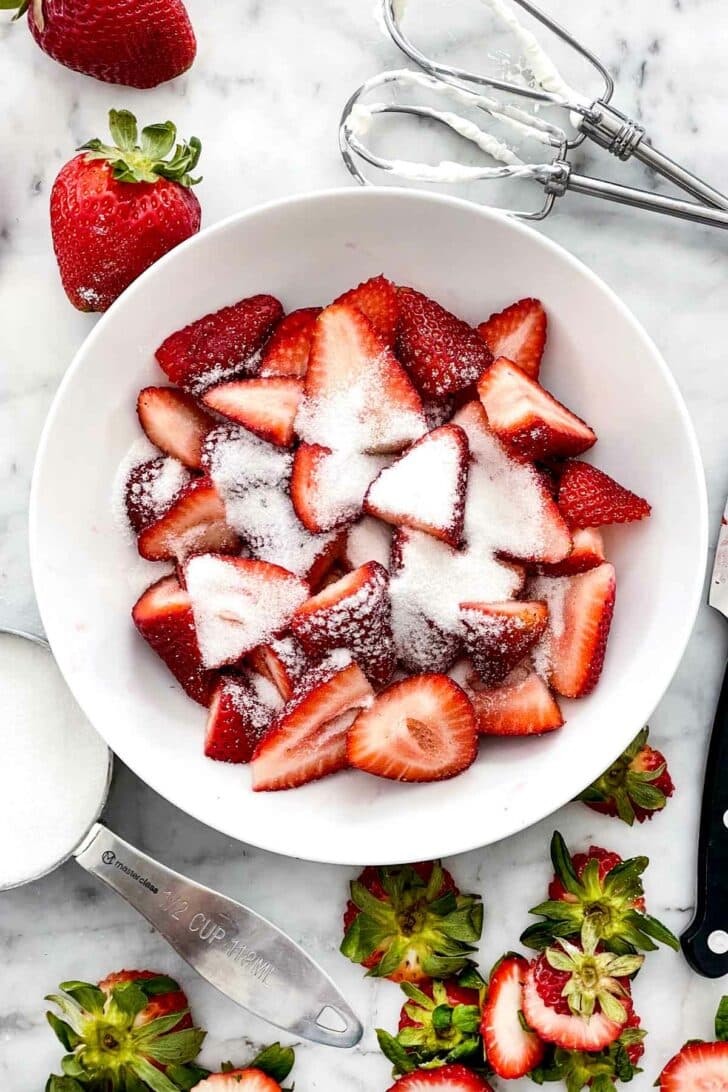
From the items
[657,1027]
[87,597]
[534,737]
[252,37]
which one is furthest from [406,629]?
[252,37]

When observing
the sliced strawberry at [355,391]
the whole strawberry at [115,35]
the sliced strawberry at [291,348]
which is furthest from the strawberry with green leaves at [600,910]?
the whole strawberry at [115,35]

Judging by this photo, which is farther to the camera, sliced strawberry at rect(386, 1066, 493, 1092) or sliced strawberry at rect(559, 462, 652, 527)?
sliced strawberry at rect(386, 1066, 493, 1092)

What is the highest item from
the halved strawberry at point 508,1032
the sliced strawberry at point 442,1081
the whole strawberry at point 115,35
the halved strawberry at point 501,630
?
the whole strawberry at point 115,35

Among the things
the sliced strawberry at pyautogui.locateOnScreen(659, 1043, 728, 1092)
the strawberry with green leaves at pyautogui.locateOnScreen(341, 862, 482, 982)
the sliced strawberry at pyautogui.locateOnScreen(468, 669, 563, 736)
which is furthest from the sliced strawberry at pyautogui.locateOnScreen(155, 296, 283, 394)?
the sliced strawberry at pyautogui.locateOnScreen(659, 1043, 728, 1092)

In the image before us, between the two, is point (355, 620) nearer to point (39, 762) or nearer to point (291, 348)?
point (291, 348)

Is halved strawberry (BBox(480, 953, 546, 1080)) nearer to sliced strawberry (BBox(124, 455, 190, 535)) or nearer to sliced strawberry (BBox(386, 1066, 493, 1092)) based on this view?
sliced strawberry (BBox(386, 1066, 493, 1092))

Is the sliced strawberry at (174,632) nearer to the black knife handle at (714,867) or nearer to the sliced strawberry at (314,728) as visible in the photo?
the sliced strawberry at (314,728)

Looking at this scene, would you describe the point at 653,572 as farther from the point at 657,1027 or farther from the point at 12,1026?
the point at 12,1026
